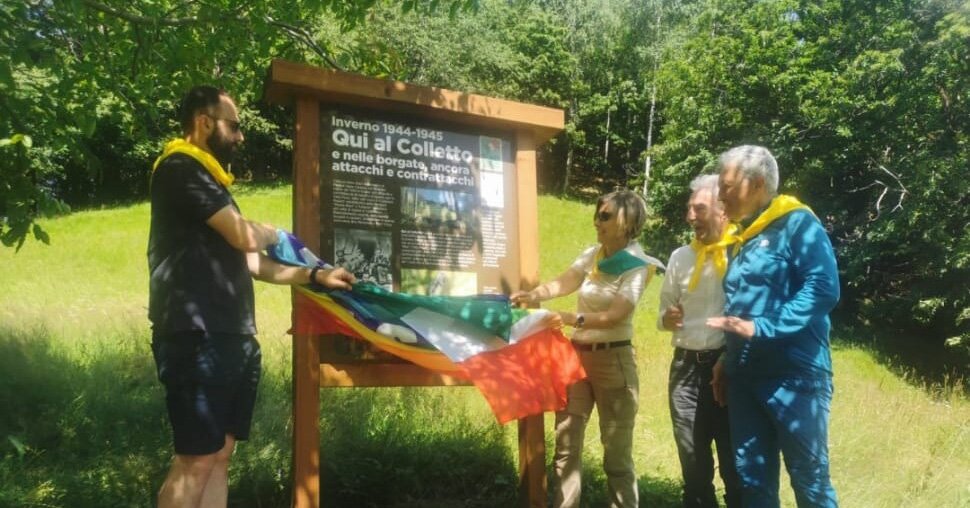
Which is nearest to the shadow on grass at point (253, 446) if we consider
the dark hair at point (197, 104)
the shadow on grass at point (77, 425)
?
the shadow on grass at point (77, 425)

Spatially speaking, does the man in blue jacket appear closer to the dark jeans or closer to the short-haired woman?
the dark jeans

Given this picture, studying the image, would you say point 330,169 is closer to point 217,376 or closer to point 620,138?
point 217,376

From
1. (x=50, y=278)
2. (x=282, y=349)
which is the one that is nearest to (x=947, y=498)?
(x=282, y=349)

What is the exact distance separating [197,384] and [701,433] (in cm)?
282

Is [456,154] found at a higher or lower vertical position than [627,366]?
higher

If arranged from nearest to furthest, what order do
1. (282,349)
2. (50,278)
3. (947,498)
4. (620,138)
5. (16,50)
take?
(16,50)
(947,498)
(282,349)
(50,278)
(620,138)

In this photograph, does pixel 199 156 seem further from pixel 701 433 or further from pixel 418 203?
pixel 701 433

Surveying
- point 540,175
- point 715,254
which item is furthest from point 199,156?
point 540,175

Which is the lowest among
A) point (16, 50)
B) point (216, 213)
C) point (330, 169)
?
point (216, 213)

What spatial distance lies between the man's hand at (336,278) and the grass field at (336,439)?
1.78m

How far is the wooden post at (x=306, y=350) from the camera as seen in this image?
374 centimetres

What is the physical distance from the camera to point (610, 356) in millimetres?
4141

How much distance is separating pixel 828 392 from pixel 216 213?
9.71 ft

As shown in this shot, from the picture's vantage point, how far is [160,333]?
2.93 metres
